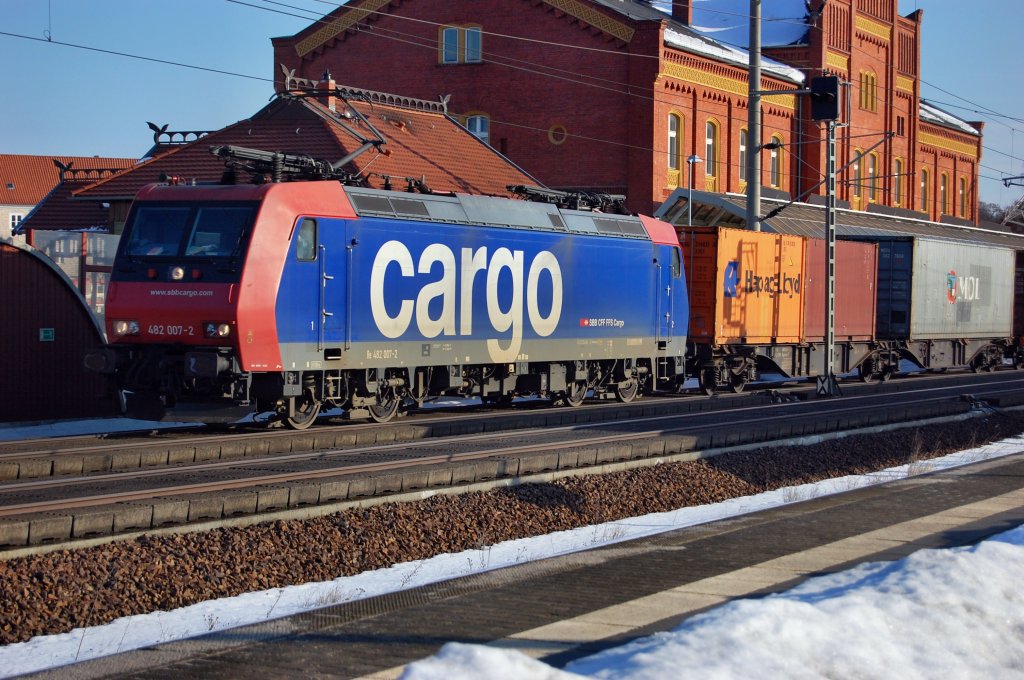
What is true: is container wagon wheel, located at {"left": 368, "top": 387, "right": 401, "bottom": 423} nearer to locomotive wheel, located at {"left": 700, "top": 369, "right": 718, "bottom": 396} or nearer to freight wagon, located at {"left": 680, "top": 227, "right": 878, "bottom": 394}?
freight wagon, located at {"left": 680, "top": 227, "right": 878, "bottom": 394}

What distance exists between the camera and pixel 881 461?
18.0 m

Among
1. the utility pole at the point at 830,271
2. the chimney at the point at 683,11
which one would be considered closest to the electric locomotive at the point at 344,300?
the utility pole at the point at 830,271

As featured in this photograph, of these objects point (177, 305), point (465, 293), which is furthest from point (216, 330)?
point (465, 293)

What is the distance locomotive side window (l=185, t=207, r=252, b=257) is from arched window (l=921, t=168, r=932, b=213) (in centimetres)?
5553

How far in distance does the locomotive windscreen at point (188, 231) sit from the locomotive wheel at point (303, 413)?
104 inches

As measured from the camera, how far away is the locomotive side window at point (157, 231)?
17406mm

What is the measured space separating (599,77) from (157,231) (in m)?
29.0

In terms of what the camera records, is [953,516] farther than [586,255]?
No

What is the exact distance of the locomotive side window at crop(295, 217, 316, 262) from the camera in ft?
56.7

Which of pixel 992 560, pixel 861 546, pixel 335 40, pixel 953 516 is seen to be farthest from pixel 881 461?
pixel 335 40

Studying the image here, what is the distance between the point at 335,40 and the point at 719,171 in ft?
52.0

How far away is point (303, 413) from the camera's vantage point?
1845 cm

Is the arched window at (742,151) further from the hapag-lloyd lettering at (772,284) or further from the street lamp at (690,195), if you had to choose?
the hapag-lloyd lettering at (772,284)

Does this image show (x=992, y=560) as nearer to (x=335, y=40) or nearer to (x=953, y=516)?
(x=953, y=516)
